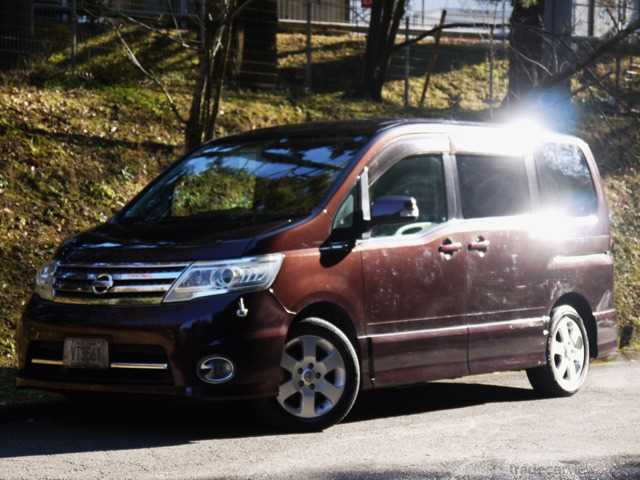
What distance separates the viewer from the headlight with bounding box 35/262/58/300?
866 cm

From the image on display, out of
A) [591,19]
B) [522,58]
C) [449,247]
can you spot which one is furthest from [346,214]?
[591,19]

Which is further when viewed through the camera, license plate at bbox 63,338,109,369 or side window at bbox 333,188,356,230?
side window at bbox 333,188,356,230

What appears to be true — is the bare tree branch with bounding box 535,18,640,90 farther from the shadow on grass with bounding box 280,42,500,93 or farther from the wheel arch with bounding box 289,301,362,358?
the wheel arch with bounding box 289,301,362,358

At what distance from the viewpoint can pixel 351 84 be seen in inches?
983

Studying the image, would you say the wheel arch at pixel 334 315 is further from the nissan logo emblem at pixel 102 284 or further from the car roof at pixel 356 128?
the car roof at pixel 356 128

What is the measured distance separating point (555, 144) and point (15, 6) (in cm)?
975

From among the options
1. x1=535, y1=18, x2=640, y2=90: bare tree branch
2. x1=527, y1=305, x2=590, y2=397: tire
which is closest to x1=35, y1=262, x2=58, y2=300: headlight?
x1=527, y1=305, x2=590, y2=397: tire

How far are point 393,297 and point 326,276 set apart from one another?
28.9 inches

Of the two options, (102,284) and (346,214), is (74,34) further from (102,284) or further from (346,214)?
(102,284)

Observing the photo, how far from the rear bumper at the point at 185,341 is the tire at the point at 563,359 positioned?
3.29 meters

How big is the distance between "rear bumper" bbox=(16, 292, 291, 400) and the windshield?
80cm

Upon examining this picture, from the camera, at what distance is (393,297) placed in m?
9.16

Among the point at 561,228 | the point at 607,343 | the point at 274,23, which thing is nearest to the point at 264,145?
the point at 561,228

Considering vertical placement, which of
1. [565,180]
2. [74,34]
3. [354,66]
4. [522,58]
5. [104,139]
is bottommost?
[104,139]
